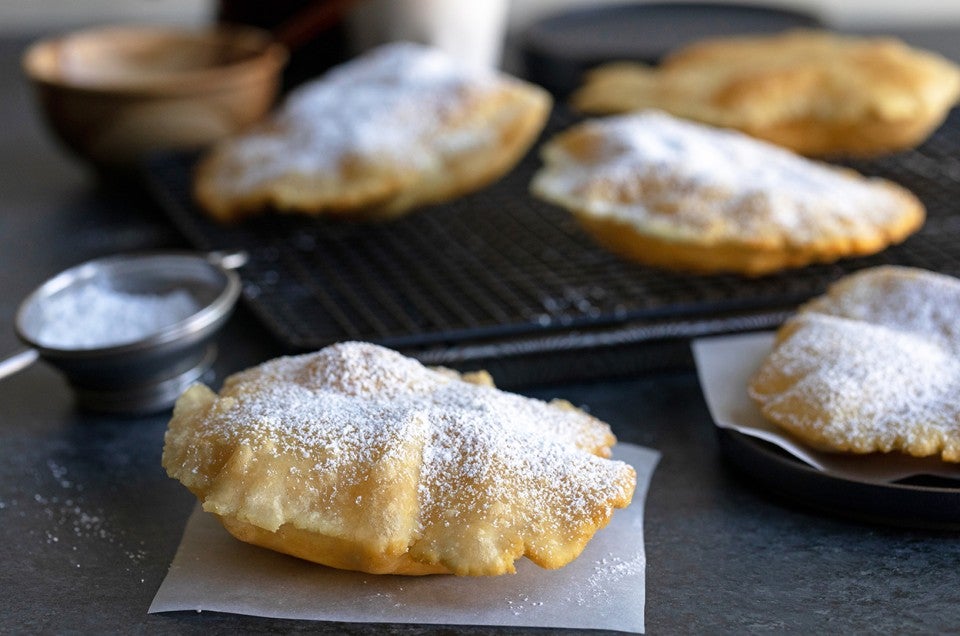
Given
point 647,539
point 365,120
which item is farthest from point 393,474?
point 365,120

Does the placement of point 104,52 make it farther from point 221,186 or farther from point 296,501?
point 296,501

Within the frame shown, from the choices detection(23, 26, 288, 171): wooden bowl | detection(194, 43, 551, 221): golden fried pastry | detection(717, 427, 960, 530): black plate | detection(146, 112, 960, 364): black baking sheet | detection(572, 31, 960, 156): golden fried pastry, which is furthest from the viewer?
detection(23, 26, 288, 171): wooden bowl

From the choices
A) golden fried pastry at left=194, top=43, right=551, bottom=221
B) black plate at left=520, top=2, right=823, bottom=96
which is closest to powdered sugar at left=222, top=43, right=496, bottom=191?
golden fried pastry at left=194, top=43, right=551, bottom=221

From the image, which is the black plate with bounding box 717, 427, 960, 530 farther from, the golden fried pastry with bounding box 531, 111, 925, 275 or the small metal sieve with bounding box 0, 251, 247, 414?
the small metal sieve with bounding box 0, 251, 247, 414

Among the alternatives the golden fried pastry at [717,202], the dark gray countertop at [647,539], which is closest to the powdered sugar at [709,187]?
the golden fried pastry at [717,202]

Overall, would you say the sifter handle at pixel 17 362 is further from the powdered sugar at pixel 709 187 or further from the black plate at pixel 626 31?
the black plate at pixel 626 31

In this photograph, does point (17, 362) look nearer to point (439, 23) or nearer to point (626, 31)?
point (439, 23)

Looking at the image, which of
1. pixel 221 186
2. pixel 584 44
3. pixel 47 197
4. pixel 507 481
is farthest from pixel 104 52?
pixel 507 481
